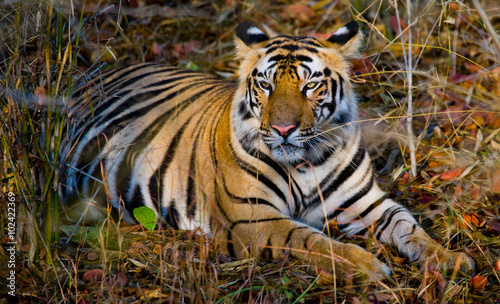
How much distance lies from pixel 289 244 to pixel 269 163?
1.96ft

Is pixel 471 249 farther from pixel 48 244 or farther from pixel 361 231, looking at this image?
pixel 48 244

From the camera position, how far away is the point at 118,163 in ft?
13.0

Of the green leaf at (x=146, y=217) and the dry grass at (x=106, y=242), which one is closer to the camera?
the dry grass at (x=106, y=242)

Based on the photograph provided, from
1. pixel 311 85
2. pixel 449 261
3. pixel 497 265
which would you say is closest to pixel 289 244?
pixel 449 261

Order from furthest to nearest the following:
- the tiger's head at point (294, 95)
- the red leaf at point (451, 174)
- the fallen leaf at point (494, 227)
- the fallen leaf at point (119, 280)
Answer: the red leaf at point (451, 174)
the fallen leaf at point (494, 227)
the tiger's head at point (294, 95)
the fallen leaf at point (119, 280)

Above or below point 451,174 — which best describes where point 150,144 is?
above

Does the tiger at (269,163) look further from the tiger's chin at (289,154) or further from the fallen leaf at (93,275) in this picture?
the fallen leaf at (93,275)

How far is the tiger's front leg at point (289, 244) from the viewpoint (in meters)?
2.75

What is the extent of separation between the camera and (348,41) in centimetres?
347

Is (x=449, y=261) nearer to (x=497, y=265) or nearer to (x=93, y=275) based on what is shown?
(x=497, y=265)

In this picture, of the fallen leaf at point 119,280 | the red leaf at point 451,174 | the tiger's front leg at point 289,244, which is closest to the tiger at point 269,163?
the tiger's front leg at point 289,244

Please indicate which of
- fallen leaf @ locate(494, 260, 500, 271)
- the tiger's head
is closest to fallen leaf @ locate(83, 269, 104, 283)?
the tiger's head

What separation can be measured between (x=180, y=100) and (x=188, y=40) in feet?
8.22

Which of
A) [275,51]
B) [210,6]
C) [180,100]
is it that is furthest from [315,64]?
[210,6]
